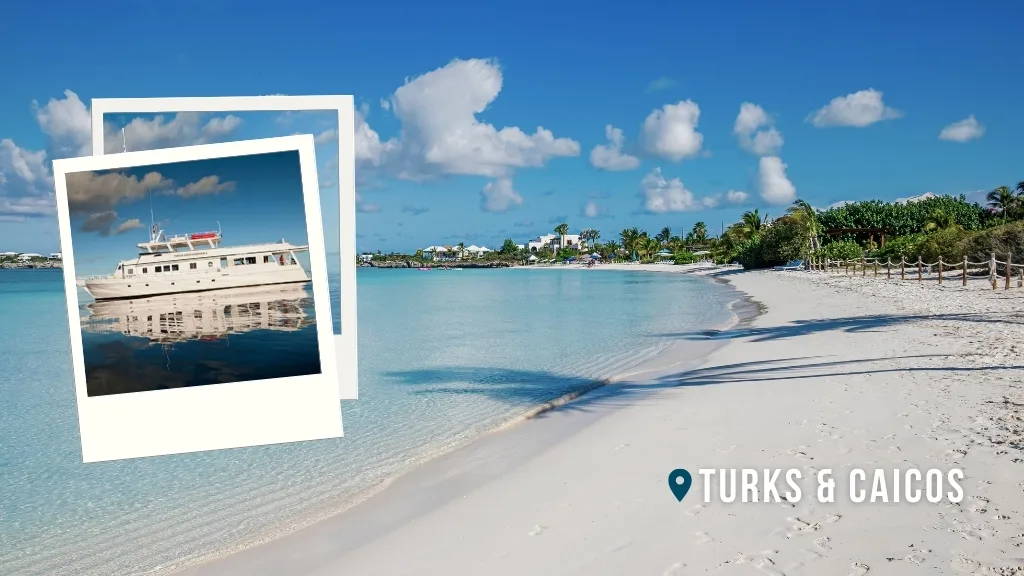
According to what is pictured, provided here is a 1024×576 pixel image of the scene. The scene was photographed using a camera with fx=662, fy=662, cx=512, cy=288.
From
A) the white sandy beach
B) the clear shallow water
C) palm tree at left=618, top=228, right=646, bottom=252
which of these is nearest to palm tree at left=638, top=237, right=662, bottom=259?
palm tree at left=618, top=228, right=646, bottom=252

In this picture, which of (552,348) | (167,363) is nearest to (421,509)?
(167,363)

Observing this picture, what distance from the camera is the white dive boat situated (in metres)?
3.54

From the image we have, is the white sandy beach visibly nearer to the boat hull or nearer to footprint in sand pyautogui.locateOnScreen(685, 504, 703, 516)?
footprint in sand pyautogui.locateOnScreen(685, 504, 703, 516)

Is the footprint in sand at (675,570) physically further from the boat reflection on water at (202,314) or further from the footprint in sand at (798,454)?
the boat reflection on water at (202,314)

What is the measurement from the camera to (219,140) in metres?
3.32

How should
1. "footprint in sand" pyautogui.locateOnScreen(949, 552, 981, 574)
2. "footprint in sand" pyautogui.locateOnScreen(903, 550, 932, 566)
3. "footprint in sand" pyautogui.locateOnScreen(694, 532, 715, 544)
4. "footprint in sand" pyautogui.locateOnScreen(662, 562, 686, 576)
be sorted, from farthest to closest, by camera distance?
"footprint in sand" pyautogui.locateOnScreen(694, 532, 715, 544)
"footprint in sand" pyautogui.locateOnScreen(662, 562, 686, 576)
"footprint in sand" pyautogui.locateOnScreen(903, 550, 932, 566)
"footprint in sand" pyautogui.locateOnScreen(949, 552, 981, 574)

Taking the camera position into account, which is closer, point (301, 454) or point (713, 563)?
point (713, 563)

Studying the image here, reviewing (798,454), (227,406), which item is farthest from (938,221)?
(227,406)

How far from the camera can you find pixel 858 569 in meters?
3.96

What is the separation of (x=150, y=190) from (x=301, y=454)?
546cm

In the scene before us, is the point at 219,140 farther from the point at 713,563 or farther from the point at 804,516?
the point at 804,516

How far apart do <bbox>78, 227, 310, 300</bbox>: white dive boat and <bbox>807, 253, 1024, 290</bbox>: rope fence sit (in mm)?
27223

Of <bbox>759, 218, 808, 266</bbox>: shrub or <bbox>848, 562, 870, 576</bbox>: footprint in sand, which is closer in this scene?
<bbox>848, 562, 870, 576</bbox>: footprint in sand

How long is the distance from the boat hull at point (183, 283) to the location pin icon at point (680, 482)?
3538 millimetres
